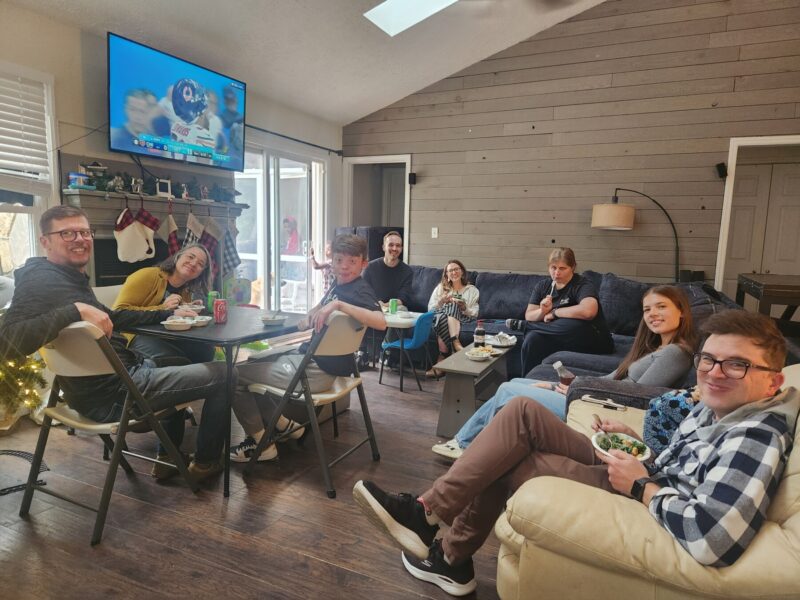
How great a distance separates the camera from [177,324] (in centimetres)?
231

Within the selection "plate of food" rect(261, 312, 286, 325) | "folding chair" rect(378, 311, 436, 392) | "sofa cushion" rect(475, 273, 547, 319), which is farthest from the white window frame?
"sofa cushion" rect(475, 273, 547, 319)

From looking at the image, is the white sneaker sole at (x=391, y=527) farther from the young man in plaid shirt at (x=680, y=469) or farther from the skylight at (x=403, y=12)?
the skylight at (x=403, y=12)

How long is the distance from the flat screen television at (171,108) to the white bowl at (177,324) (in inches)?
65.5

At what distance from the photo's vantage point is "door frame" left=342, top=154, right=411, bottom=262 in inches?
228

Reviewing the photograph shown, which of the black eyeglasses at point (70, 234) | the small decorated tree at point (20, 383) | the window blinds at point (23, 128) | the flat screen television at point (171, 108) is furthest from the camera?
the flat screen television at point (171, 108)

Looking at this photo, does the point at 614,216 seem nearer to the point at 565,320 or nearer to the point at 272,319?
the point at 565,320

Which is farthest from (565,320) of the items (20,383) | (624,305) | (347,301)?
(20,383)

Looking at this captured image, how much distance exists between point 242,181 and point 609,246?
12.2ft

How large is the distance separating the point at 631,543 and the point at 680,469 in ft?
0.98

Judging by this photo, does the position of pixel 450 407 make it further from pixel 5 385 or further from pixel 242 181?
pixel 242 181

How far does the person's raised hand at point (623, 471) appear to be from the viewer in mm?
1344

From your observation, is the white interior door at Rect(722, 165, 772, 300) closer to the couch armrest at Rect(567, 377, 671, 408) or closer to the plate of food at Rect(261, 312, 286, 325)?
the couch armrest at Rect(567, 377, 671, 408)

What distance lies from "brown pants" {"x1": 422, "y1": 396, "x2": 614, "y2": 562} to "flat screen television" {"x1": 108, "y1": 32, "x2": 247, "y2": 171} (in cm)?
307

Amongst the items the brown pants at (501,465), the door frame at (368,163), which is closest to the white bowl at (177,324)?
the brown pants at (501,465)
